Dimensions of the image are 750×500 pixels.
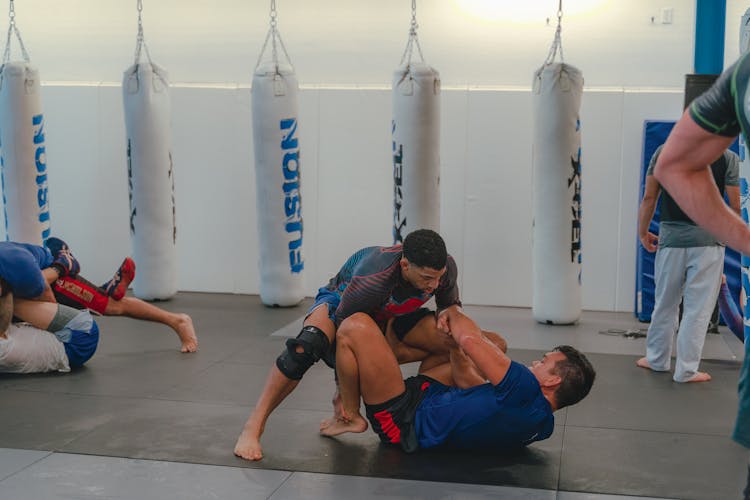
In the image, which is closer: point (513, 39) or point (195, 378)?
point (195, 378)

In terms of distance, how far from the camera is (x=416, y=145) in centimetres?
683

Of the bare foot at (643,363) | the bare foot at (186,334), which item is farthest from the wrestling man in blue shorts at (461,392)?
the bare foot at (186,334)

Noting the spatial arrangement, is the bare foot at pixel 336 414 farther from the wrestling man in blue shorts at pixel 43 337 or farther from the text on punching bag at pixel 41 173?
the text on punching bag at pixel 41 173

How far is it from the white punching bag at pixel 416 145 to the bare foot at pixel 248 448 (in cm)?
353

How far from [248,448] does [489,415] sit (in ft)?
3.29

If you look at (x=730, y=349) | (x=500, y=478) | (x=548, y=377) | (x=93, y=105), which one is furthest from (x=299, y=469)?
(x=93, y=105)

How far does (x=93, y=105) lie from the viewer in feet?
27.6

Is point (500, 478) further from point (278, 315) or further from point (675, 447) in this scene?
point (278, 315)

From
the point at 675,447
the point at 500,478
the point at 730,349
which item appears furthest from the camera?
the point at 730,349

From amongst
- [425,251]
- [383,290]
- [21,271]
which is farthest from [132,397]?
[425,251]

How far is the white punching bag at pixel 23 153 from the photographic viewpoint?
756cm

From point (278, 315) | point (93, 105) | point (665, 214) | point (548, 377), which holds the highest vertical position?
point (93, 105)

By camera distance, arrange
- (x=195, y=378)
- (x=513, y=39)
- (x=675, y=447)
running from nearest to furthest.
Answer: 1. (x=675, y=447)
2. (x=195, y=378)
3. (x=513, y=39)

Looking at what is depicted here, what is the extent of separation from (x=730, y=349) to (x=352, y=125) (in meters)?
3.88
